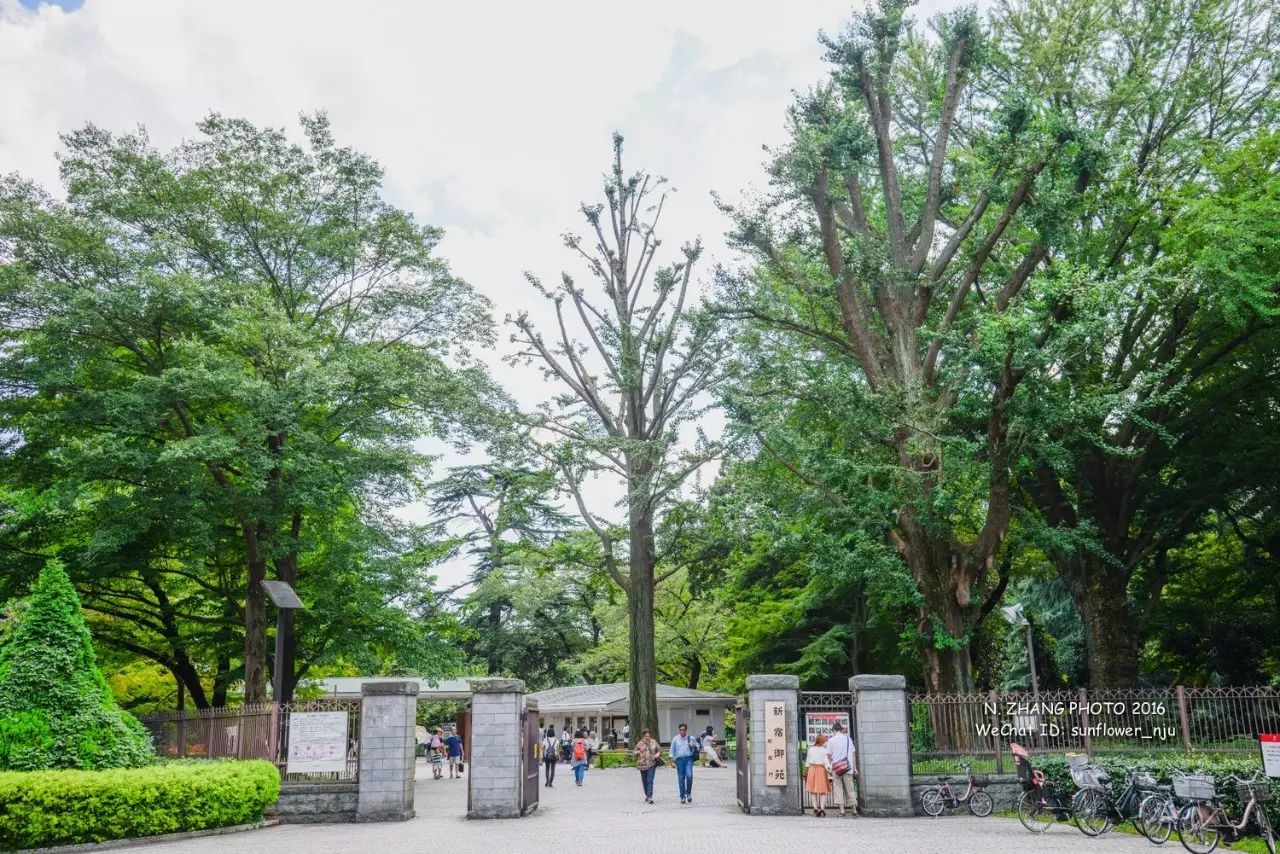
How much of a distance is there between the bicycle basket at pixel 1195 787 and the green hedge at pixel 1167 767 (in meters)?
1.36

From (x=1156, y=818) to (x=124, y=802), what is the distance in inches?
530

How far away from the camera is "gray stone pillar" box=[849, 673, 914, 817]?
16.3 meters

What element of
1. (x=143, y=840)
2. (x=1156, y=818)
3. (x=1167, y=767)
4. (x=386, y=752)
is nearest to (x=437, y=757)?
(x=386, y=752)

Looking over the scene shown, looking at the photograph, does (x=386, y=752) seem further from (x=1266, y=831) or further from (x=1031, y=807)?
(x=1266, y=831)

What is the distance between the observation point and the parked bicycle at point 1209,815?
1135 cm

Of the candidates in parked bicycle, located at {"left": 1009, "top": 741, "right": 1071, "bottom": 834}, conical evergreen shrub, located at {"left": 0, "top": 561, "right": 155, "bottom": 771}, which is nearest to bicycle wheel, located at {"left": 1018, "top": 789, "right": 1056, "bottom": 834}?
parked bicycle, located at {"left": 1009, "top": 741, "right": 1071, "bottom": 834}

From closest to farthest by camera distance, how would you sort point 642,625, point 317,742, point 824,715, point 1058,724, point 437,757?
point 824,715
point 317,742
point 1058,724
point 642,625
point 437,757

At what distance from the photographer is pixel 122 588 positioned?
26.3 metres

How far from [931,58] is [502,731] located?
766 inches

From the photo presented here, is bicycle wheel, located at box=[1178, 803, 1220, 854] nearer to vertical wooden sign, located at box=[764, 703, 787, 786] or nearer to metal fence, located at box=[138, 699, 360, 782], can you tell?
vertical wooden sign, located at box=[764, 703, 787, 786]

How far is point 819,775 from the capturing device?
53.9 ft

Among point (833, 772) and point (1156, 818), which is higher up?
point (833, 772)

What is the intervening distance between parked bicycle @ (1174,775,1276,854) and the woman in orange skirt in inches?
232

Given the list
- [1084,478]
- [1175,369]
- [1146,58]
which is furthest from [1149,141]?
[1084,478]
